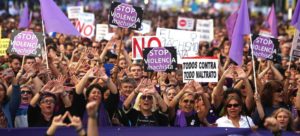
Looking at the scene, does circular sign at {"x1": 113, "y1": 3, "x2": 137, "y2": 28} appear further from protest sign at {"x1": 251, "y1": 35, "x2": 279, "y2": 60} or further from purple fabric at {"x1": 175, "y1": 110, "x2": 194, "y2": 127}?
purple fabric at {"x1": 175, "y1": 110, "x2": 194, "y2": 127}

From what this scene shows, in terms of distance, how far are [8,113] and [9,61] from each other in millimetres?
4122

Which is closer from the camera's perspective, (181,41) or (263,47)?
(263,47)

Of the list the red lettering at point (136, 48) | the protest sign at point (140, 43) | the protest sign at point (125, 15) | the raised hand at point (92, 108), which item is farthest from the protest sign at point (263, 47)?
the raised hand at point (92, 108)

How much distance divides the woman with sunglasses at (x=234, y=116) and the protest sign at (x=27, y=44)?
3622 mm

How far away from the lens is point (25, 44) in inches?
514

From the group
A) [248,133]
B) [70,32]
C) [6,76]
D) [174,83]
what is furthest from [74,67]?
[248,133]

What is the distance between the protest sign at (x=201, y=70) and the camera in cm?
1240

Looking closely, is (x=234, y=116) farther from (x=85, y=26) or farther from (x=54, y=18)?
(x=85, y=26)

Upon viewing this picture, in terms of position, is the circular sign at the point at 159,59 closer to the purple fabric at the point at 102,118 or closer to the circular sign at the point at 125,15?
the circular sign at the point at 125,15

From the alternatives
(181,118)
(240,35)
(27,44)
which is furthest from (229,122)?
(27,44)

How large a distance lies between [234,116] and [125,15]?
492cm

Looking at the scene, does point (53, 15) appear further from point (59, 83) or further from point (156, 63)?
point (59, 83)

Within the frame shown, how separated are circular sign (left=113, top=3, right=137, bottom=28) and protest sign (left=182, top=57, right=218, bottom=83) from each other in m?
2.27

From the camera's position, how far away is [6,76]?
1078cm
